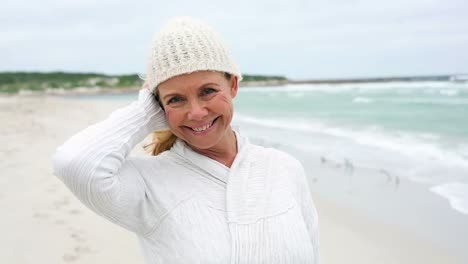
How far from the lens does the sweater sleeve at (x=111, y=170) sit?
1359 millimetres

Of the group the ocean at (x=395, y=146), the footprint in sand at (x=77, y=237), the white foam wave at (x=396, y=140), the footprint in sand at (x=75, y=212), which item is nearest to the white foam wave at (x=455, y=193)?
the ocean at (x=395, y=146)

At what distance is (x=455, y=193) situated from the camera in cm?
616

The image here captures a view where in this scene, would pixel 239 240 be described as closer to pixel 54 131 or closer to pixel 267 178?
pixel 267 178

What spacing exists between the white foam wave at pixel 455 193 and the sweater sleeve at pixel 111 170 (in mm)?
5005

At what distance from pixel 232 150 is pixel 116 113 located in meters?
0.47

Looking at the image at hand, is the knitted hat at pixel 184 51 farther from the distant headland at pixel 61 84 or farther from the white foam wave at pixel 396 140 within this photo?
the distant headland at pixel 61 84

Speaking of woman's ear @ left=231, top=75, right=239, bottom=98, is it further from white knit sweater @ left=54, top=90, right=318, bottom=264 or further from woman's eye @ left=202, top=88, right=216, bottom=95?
white knit sweater @ left=54, top=90, right=318, bottom=264

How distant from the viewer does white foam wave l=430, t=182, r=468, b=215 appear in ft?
18.3

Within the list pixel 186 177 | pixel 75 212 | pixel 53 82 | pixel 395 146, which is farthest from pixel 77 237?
pixel 53 82

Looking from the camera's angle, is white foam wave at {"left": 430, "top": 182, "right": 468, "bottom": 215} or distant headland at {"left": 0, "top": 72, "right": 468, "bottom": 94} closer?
white foam wave at {"left": 430, "top": 182, "right": 468, "bottom": 215}

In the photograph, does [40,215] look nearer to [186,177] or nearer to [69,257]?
[69,257]

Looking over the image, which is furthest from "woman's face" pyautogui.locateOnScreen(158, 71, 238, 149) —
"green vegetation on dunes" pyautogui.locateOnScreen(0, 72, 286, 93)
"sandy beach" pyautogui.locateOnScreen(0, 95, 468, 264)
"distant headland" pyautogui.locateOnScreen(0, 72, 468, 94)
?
"green vegetation on dunes" pyautogui.locateOnScreen(0, 72, 286, 93)

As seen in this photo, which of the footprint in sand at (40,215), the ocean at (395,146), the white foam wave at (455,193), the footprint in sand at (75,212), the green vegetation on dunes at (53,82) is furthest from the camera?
the green vegetation on dunes at (53,82)

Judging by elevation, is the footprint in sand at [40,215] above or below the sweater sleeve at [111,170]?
below
